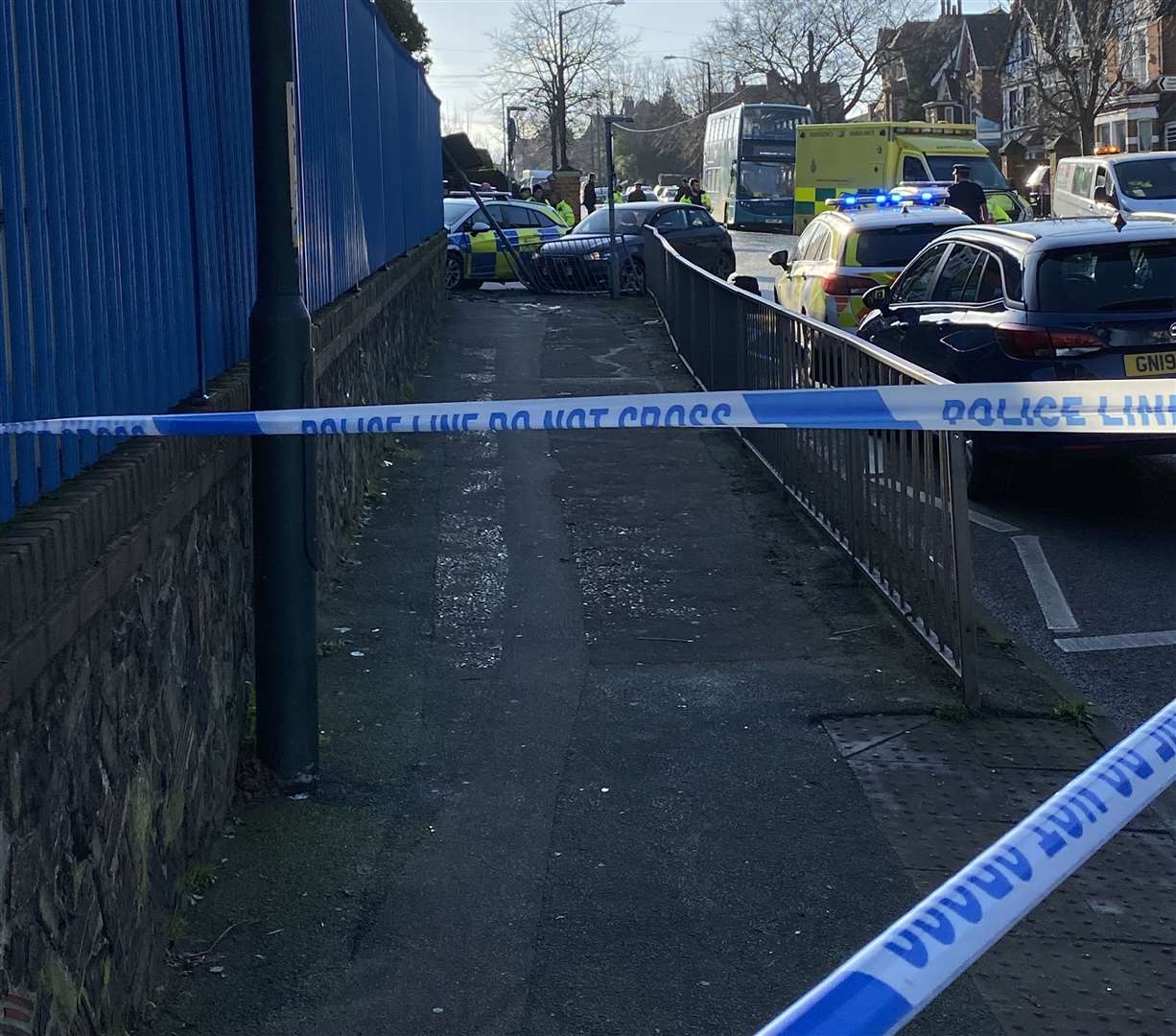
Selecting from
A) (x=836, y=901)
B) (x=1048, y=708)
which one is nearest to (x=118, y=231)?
(x=836, y=901)

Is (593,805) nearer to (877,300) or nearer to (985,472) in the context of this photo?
(985,472)

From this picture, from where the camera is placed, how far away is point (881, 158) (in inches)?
1532

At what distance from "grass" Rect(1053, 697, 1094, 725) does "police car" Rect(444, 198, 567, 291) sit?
2201cm

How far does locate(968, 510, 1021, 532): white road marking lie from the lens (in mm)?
9102

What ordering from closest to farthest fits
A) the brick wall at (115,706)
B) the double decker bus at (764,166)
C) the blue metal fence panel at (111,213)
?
the brick wall at (115,706) < the blue metal fence panel at (111,213) < the double decker bus at (764,166)

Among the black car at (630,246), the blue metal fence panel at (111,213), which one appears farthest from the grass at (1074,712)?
the black car at (630,246)

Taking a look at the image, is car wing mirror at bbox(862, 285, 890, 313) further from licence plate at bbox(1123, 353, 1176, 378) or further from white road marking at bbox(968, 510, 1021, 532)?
licence plate at bbox(1123, 353, 1176, 378)

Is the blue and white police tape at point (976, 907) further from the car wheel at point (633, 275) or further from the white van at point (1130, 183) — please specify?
the car wheel at point (633, 275)

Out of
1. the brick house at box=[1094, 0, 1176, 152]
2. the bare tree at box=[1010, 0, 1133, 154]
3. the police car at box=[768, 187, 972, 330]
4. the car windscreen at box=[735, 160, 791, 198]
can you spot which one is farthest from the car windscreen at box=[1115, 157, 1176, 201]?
the brick house at box=[1094, 0, 1176, 152]

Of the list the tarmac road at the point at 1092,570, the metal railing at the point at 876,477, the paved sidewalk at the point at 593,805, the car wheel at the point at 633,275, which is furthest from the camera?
the car wheel at the point at 633,275

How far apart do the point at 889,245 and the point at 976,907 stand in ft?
43.6

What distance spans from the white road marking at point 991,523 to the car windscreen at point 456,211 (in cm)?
2064

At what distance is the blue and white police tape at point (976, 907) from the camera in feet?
5.60

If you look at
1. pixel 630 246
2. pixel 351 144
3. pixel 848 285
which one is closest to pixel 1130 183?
pixel 630 246
